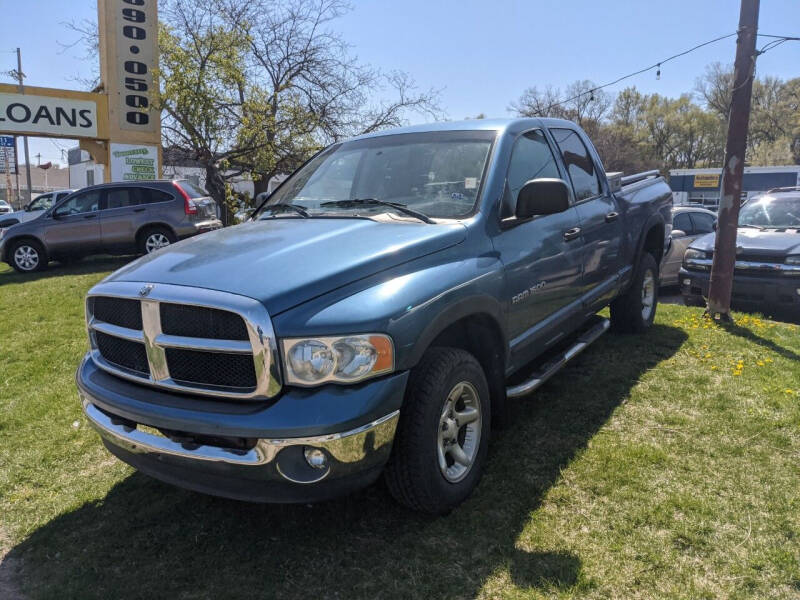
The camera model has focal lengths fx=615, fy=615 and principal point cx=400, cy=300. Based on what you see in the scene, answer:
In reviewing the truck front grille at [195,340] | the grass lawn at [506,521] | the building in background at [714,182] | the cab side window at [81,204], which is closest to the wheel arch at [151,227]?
the cab side window at [81,204]

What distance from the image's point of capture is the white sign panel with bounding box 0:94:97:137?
53.8 feet

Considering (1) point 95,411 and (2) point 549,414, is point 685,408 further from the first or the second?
(1) point 95,411

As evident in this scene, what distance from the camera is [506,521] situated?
2967 millimetres

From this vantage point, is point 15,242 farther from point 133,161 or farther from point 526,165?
point 526,165

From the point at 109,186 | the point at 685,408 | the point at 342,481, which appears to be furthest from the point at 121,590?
the point at 109,186

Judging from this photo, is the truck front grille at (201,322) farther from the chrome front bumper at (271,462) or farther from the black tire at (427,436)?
the black tire at (427,436)

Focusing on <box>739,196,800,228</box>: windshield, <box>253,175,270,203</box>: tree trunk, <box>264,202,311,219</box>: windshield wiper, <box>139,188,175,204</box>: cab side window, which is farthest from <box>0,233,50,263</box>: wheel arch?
<box>739,196,800,228</box>: windshield

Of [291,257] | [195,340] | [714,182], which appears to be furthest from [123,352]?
[714,182]

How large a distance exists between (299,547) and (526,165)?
8.72 feet

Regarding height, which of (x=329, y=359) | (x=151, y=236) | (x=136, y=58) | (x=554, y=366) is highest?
(x=136, y=58)

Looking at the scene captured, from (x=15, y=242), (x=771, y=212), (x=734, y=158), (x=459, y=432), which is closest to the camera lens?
(x=459, y=432)

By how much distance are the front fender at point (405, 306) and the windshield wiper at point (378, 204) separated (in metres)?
0.39

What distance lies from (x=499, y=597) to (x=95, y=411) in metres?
2.03

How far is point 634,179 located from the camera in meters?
6.24
